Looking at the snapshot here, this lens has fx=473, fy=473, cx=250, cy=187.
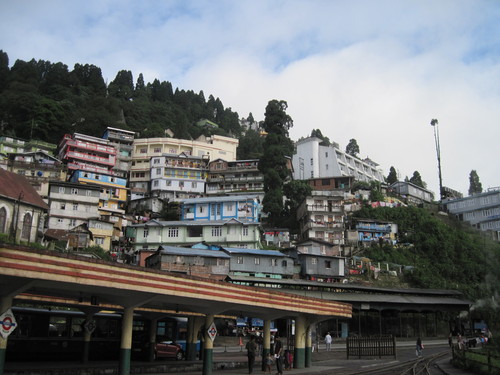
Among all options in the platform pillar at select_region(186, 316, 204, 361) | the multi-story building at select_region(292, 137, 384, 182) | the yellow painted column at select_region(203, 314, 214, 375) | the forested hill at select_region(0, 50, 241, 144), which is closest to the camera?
the yellow painted column at select_region(203, 314, 214, 375)

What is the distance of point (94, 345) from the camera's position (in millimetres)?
24094

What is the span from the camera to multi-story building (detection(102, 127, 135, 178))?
86875mm

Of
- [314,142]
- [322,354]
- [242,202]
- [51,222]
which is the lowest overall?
[322,354]

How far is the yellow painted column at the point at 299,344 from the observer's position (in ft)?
82.8

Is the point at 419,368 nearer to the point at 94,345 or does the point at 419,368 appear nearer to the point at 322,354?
the point at 322,354

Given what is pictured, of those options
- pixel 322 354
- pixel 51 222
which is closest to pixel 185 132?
pixel 51 222

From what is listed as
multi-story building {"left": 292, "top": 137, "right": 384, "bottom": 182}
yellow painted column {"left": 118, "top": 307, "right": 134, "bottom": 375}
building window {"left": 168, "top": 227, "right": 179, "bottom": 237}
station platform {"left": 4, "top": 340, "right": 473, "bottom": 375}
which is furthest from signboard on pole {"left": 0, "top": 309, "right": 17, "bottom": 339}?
multi-story building {"left": 292, "top": 137, "right": 384, "bottom": 182}

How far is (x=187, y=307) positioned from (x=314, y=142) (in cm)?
7953

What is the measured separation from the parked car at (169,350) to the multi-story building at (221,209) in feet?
127

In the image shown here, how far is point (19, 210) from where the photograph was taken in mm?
46531

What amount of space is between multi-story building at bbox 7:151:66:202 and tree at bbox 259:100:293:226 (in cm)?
3140

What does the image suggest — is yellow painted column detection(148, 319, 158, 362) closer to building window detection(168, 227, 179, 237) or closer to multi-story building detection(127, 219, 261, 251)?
multi-story building detection(127, 219, 261, 251)

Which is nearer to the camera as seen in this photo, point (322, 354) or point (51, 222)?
point (322, 354)

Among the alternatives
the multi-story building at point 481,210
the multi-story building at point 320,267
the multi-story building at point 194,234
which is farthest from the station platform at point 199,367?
the multi-story building at point 481,210
